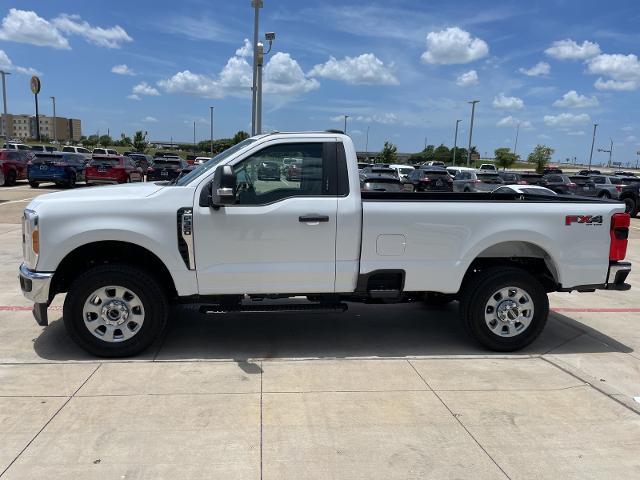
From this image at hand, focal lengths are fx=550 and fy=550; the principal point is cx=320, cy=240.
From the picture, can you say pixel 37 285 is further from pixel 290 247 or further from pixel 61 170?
pixel 61 170

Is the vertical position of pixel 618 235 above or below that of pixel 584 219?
below

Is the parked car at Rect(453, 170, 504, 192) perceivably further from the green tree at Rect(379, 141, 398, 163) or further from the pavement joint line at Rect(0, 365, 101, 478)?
the green tree at Rect(379, 141, 398, 163)

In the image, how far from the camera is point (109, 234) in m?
4.63

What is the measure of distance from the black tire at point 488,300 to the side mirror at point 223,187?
244 cm

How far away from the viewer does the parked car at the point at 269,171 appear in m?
4.94

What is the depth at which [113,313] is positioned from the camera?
4.83m

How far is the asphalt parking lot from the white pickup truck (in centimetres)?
46

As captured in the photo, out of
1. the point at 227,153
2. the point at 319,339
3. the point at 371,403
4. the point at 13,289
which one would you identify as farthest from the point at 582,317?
the point at 13,289

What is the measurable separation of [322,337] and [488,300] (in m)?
1.71

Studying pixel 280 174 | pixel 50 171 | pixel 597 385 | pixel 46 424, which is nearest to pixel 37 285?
pixel 46 424

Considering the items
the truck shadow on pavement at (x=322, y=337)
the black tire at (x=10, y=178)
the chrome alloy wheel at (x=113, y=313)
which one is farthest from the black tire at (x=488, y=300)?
the black tire at (x=10, y=178)

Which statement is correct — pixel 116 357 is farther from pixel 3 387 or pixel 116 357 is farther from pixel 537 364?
pixel 537 364

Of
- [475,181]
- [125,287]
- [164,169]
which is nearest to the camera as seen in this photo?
[125,287]

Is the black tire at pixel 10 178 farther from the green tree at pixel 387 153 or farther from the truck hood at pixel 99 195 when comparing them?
the green tree at pixel 387 153
